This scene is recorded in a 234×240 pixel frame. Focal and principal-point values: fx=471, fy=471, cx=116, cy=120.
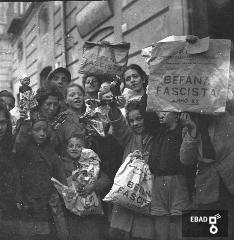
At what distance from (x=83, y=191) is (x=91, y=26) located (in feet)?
17.7

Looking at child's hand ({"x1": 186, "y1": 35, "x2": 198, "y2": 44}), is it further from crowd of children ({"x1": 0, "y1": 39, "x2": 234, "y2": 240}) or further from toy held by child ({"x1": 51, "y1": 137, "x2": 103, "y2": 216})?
toy held by child ({"x1": 51, "y1": 137, "x2": 103, "y2": 216})

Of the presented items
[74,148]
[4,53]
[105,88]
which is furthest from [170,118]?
[4,53]

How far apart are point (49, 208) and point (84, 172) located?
1.29ft

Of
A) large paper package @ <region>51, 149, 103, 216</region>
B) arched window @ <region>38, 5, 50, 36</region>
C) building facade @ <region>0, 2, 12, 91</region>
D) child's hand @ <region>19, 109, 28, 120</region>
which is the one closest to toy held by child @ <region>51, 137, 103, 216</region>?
large paper package @ <region>51, 149, 103, 216</region>

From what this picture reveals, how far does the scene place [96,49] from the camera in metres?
4.17

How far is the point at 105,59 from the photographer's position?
4.13 meters

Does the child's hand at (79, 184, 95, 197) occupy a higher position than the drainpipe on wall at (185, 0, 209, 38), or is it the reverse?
the drainpipe on wall at (185, 0, 209, 38)

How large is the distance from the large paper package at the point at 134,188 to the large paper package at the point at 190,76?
1.59 ft

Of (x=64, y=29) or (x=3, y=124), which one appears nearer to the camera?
(x=3, y=124)

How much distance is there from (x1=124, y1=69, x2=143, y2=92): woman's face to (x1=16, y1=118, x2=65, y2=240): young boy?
78 cm

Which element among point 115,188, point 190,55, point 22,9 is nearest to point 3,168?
point 115,188

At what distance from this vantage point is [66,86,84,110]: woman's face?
166 inches

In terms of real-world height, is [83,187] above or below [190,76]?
below

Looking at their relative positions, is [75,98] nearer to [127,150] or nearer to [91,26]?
[127,150]
